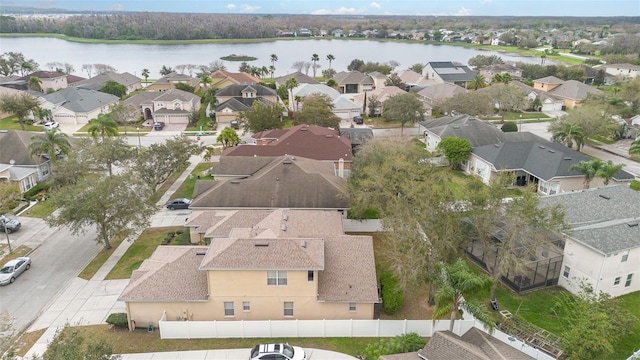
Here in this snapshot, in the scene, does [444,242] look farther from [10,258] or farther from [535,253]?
[10,258]

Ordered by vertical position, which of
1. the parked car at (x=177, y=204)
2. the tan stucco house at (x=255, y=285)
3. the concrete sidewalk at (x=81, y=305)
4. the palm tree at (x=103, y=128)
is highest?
the palm tree at (x=103, y=128)

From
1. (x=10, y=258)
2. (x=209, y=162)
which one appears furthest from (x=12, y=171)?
(x=209, y=162)

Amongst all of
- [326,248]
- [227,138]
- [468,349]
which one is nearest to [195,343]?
[326,248]

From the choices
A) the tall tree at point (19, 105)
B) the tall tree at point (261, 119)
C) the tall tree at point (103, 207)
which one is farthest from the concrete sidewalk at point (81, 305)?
the tall tree at point (19, 105)

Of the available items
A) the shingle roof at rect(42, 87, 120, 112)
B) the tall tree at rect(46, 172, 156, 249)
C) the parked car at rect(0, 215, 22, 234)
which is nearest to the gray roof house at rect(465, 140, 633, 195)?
the tall tree at rect(46, 172, 156, 249)

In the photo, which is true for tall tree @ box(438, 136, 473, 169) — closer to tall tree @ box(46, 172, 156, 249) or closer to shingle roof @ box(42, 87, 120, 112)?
tall tree @ box(46, 172, 156, 249)

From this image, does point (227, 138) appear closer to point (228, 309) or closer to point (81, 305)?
point (81, 305)

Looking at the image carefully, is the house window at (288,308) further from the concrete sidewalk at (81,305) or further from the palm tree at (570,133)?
the palm tree at (570,133)
